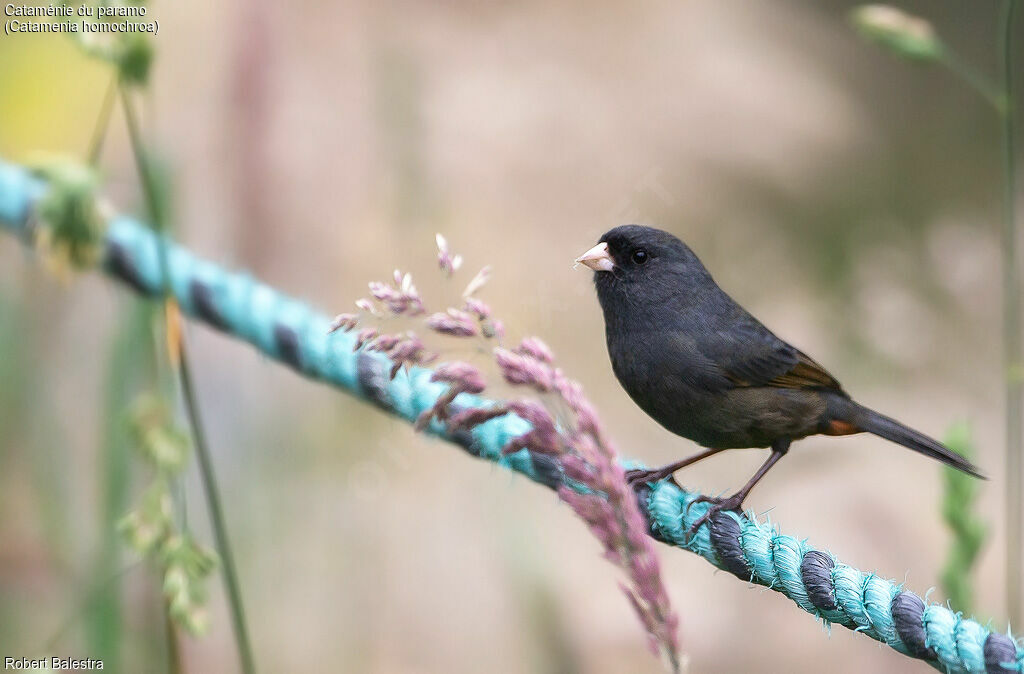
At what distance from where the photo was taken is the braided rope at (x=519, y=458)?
134cm

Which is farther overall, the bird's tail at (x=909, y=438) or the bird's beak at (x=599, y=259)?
the bird's beak at (x=599, y=259)

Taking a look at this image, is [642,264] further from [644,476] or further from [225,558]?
[225,558]

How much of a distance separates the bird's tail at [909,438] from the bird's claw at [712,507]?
455mm

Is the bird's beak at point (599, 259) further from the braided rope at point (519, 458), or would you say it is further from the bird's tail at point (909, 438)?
the bird's tail at point (909, 438)

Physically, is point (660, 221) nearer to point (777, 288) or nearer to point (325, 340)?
point (777, 288)

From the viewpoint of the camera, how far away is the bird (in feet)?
6.96

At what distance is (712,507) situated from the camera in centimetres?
170

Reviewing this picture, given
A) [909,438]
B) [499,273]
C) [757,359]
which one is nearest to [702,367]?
[757,359]

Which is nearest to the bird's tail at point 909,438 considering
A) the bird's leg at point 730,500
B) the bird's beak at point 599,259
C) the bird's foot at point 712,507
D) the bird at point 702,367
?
the bird at point 702,367

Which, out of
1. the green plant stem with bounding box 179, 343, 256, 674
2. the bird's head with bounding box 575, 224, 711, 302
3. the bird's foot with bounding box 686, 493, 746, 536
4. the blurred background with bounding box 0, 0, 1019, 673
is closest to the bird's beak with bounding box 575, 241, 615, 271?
the bird's head with bounding box 575, 224, 711, 302

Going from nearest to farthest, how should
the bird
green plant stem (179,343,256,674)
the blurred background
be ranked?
green plant stem (179,343,256,674), the bird, the blurred background

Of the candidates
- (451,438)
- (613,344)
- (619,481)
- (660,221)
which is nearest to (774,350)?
(613,344)

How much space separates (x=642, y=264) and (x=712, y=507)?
788mm

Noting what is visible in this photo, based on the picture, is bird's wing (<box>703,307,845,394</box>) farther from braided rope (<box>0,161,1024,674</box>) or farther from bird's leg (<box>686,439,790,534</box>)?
braided rope (<box>0,161,1024,674</box>)
